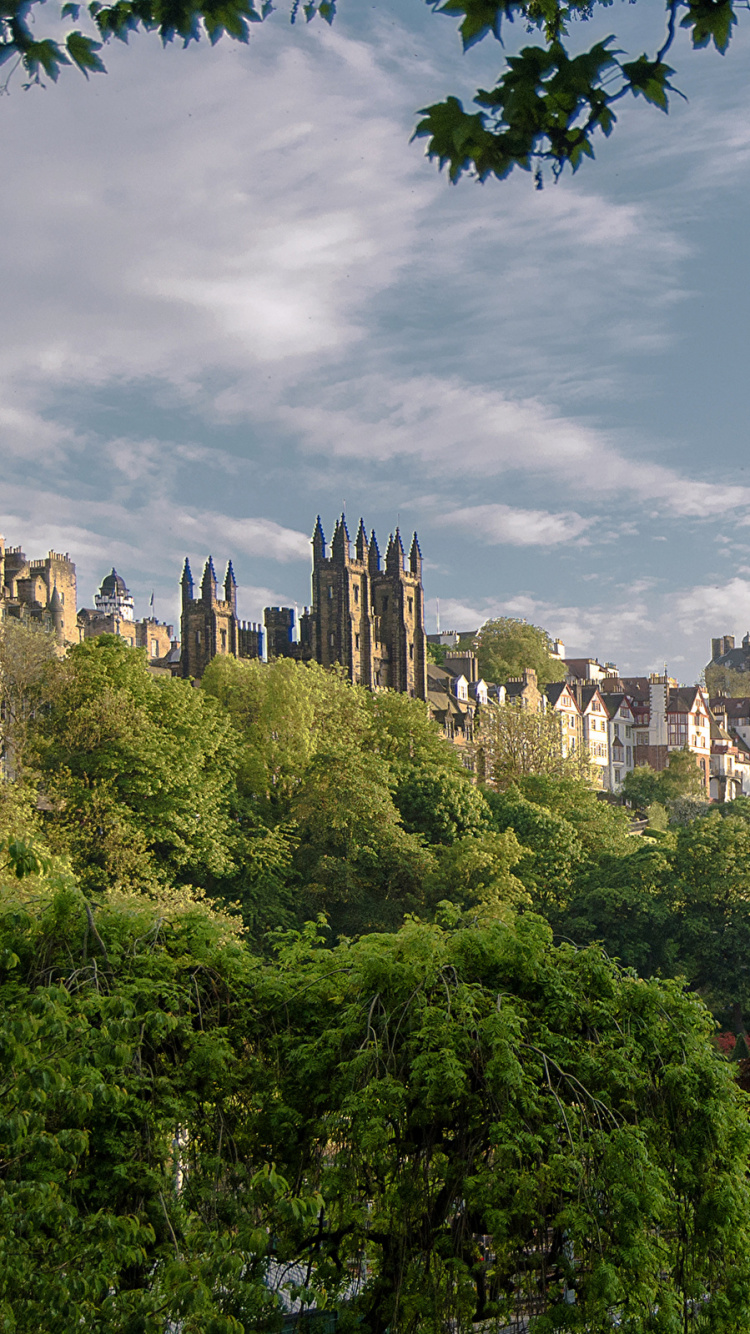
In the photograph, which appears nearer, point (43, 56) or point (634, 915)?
point (43, 56)

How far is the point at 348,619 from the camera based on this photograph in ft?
345

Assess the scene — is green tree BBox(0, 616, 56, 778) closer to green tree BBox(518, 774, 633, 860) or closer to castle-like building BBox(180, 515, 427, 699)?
green tree BBox(518, 774, 633, 860)

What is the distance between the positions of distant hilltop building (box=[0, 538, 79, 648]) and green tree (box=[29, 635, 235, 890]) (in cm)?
5388

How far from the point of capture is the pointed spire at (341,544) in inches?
4213

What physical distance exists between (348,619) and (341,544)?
6738 millimetres

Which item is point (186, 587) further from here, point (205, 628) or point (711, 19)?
point (711, 19)

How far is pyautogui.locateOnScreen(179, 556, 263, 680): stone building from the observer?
97.5 metres

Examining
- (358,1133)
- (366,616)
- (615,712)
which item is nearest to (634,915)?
(358,1133)

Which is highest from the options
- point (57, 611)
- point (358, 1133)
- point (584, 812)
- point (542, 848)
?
point (57, 611)

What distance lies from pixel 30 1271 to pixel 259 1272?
3.26 metres

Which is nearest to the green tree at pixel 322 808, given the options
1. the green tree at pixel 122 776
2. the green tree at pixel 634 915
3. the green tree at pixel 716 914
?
the green tree at pixel 122 776

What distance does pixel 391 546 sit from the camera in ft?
368

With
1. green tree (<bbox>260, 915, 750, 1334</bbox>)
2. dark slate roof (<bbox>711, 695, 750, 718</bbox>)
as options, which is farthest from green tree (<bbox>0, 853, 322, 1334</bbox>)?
dark slate roof (<bbox>711, 695, 750, 718</bbox>)

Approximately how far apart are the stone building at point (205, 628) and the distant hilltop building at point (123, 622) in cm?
3153
